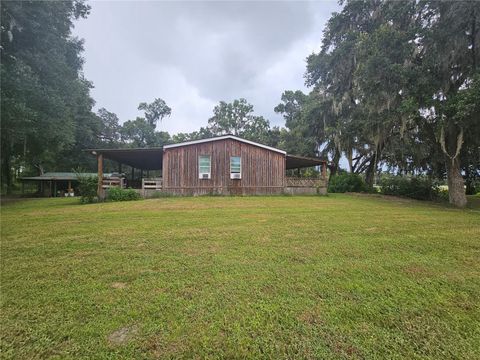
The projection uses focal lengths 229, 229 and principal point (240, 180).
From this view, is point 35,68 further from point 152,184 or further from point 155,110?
point 155,110

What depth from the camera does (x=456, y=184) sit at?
1187 centimetres

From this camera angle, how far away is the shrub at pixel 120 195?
12.2 metres

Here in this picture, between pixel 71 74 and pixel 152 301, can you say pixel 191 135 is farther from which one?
pixel 152 301

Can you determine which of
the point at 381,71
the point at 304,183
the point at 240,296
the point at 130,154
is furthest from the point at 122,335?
the point at 304,183

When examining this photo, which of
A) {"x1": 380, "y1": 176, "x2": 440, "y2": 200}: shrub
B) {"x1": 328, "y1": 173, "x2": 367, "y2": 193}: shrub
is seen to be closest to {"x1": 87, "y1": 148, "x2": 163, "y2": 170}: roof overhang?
{"x1": 328, "y1": 173, "x2": 367, "y2": 193}: shrub

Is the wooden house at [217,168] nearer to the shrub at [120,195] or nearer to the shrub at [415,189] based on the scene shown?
the shrub at [120,195]

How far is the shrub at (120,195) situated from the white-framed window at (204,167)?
12.6ft

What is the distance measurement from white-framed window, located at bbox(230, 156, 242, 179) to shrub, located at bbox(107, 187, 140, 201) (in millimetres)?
5756

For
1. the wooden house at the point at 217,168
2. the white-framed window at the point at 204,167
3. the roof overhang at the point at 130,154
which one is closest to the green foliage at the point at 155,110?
the roof overhang at the point at 130,154

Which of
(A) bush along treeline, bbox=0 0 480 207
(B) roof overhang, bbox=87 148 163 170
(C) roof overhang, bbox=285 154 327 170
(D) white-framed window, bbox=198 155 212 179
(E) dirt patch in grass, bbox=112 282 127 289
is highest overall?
(A) bush along treeline, bbox=0 0 480 207

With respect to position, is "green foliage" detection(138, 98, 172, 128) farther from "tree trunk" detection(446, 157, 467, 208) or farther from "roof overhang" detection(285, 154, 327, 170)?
"tree trunk" detection(446, 157, 467, 208)

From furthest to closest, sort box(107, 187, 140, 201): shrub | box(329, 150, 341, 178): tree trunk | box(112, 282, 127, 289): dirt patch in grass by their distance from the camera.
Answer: box(329, 150, 341, 178): tree trunk → box(107, 187, 140, 201): shrub → box(112, 282, 127, 289): dirt patch in grass

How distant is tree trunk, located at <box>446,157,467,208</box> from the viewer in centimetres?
1170

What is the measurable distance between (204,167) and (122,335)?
12.6 m
